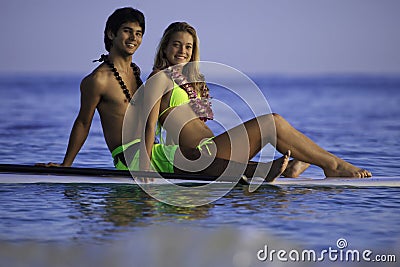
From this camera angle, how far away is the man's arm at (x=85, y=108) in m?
5.07

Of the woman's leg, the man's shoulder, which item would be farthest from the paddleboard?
the man's shoulder

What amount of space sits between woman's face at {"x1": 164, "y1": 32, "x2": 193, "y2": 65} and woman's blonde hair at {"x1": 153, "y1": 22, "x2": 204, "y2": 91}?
3 cm

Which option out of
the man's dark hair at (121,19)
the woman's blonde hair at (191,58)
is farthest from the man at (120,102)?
the woman's blonde hair at (191,58)

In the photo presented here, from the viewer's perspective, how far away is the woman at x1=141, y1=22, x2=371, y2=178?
503cm

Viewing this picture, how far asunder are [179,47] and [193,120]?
479mm

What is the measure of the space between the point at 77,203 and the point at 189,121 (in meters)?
0.87

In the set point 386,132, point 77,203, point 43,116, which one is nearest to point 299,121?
point 386,132

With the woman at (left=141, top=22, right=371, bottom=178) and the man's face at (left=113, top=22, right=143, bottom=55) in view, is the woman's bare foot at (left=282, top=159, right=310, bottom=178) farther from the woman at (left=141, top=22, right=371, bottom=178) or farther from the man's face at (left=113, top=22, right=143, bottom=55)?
the man's face at (left=113, top=22, right=143, bottom=55)

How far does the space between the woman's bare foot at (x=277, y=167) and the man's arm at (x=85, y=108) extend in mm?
1187

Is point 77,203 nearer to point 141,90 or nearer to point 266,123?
point 141,90

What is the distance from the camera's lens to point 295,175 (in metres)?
5.53

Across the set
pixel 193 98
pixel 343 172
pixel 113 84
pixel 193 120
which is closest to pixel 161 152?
pixel 193 120

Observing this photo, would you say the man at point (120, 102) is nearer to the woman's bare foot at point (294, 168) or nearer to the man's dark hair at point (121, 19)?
the man's dark hair at point (121, 19)

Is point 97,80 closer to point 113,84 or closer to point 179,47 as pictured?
A: point 113,84
